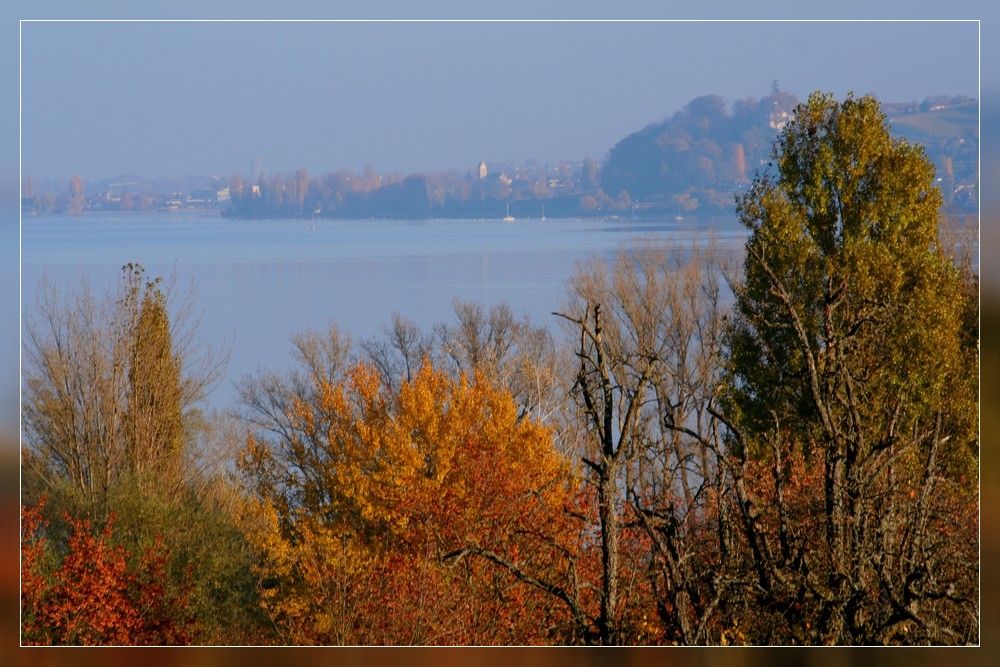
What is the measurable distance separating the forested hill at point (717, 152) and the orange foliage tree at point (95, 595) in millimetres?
3929

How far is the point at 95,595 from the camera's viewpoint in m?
6.54

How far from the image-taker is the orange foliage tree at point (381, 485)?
9.12 meters

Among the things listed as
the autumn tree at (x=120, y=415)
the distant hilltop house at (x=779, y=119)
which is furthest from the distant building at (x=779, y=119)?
the autumn tree at (x=120, y=415)

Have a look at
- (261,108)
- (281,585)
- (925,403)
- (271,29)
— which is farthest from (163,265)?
(925,403)

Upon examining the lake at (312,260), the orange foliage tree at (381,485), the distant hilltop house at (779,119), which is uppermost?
the distant hilltop house at (779,119)

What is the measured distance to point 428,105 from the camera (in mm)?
7430

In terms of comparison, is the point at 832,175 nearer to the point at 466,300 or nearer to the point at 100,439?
the point at 466,300

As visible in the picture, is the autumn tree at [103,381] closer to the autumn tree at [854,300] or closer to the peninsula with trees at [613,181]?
the peninsula with trees at [613,181]

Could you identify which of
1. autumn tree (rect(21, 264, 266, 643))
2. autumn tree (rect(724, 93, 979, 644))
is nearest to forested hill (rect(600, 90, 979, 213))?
autumn tree (rect(724, 93, 979, 644))

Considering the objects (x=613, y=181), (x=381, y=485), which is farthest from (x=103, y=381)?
(x=613, y=181)

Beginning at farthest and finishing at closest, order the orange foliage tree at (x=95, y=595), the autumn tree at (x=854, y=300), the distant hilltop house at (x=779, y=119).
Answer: the distant hilltop house at (x=779, y=119) → the autumn tree at (x=854, y=300) → the orange foliage tree at (x=95, y=595)

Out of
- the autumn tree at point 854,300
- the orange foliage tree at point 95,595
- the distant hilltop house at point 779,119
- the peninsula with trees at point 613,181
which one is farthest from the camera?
the distant hilltop house at point 779,119

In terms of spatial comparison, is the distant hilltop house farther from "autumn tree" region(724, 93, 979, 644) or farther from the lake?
the lake

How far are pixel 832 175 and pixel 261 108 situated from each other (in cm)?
412
